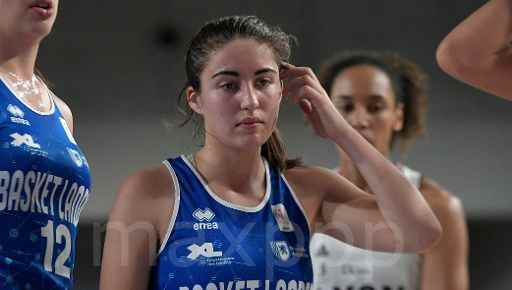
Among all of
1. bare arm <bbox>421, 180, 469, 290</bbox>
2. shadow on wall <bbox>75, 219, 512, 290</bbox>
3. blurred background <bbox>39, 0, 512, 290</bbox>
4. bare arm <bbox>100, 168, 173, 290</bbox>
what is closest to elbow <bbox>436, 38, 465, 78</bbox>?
bare arm <bbox>100, 168, 173, 290</bbox>

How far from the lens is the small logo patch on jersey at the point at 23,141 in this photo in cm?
171

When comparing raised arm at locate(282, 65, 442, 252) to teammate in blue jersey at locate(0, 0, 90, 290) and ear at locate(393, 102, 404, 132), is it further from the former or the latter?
ear at locate(393, 102, 404, 132)

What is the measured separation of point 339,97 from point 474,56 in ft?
6.72

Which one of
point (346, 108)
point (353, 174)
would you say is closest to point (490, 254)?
point (353, 174)

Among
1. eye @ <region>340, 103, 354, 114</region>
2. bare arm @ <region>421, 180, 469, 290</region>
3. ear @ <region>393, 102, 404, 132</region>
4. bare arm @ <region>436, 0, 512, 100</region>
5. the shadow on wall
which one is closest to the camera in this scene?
bare arm @ <region>436, 0, 512, 100</region>

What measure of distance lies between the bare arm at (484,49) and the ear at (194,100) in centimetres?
93

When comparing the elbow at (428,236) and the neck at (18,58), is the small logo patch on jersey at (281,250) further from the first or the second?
the neck at (18,58)


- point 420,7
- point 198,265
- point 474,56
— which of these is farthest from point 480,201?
point 474,56

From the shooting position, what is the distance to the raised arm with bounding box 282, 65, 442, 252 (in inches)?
77.2

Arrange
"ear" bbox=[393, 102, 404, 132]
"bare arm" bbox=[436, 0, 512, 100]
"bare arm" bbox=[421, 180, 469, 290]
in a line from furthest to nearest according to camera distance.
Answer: "ear" bbox=[393, 102, 404, 132], "bare arm" bbox=[421, 180, 469, 290], "bare arm" bbox=[436, 0, 512, 100]

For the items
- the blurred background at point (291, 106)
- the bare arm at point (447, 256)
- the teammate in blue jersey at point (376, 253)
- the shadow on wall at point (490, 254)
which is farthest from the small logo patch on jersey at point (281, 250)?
the shadow on wall at point (490, 254)

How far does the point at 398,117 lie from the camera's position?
3.24m

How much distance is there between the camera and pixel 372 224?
201 centimetres

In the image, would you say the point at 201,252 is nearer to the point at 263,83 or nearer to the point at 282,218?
the point at 282,218
